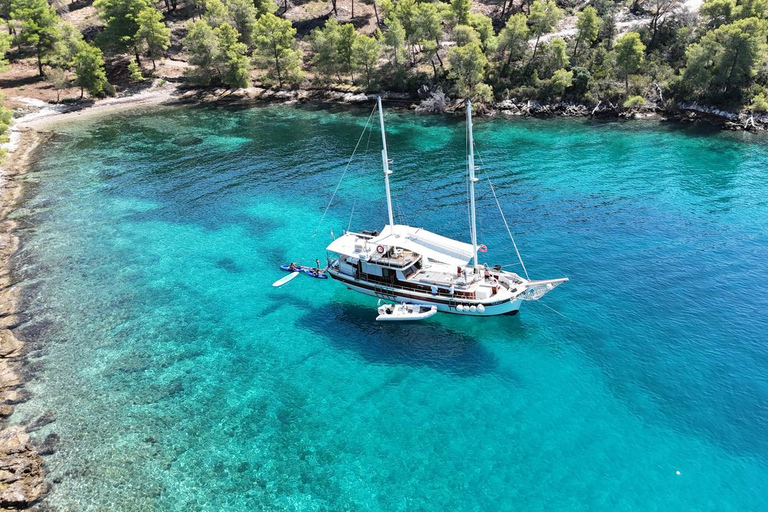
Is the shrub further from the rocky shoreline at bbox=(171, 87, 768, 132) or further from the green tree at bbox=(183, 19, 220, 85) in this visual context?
the green tree at bbox=(183, 19, 220, 85)

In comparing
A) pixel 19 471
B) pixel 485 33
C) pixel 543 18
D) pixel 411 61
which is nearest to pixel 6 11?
pixel 411 61

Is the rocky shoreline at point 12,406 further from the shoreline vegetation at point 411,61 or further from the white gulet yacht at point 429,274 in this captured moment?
the white gulet yacht at point 429,274

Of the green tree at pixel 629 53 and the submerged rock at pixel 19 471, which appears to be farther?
the green tree at pixel 629 53

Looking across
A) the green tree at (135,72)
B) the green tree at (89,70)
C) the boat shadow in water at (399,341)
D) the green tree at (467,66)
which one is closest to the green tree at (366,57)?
the green tree at (467,66)

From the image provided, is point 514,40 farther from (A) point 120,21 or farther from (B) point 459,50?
(A) point 120,21

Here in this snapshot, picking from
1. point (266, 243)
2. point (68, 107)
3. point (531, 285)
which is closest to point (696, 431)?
point (531, 285)
